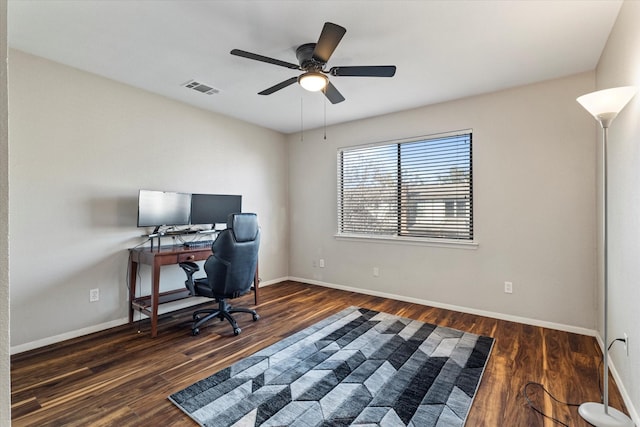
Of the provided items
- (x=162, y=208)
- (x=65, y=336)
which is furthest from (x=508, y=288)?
(x=65, y=336)

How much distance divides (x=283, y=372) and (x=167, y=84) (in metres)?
3.08

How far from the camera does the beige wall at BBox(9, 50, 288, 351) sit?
2666 mm

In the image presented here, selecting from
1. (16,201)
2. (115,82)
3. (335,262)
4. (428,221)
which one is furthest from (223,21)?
(335,262)

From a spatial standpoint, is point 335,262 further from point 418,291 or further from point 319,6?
→ point 319,6

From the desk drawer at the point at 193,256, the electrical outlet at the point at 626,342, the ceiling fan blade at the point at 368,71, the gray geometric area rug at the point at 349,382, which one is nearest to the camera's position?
the gray geometric area rug at the point at 349,382

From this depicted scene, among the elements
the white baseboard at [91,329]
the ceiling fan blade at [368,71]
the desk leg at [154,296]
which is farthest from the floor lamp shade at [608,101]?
the white baseboard at [91,329]

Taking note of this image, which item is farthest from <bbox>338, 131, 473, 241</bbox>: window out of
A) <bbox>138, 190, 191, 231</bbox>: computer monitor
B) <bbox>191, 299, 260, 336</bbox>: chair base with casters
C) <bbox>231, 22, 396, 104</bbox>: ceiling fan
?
→ <bbox>138, 190, 191, 231</bbox>: computer monitor

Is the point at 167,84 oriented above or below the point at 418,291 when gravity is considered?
above

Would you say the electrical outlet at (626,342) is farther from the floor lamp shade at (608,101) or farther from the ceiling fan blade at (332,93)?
the ceiling fan blade at (332,93)

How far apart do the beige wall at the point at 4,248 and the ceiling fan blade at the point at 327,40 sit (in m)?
1.63

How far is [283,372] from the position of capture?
2312 mm

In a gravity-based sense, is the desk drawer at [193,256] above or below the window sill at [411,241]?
below

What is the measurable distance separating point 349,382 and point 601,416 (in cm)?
146

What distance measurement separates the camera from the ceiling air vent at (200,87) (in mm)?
3291
